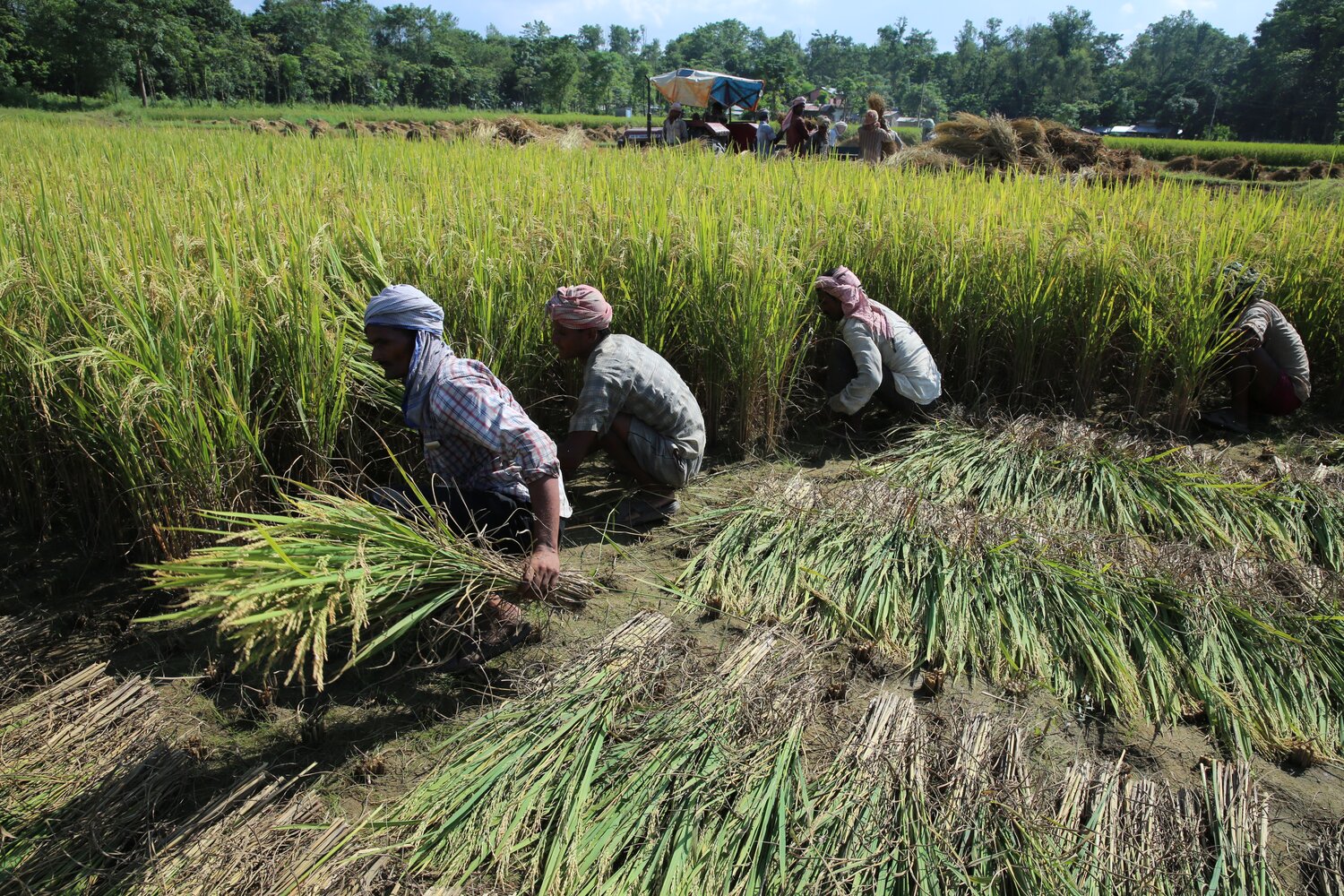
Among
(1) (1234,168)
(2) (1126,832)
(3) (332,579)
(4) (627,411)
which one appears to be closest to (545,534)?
(3) (332,579)

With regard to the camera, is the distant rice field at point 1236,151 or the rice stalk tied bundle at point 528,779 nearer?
the rice stalk tied bundle at point 528,779

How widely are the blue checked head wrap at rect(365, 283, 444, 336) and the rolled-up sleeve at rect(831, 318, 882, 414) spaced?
7.11ft

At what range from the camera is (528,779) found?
1.79m

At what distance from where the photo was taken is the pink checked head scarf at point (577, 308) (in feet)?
9.56

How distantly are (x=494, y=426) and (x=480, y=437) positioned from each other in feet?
0.16

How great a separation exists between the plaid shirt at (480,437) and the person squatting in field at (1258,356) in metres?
3.74

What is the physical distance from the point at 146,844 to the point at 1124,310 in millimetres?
4465

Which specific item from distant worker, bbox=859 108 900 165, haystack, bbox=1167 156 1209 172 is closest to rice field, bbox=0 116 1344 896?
distant worker, bbox=859 108 900 165

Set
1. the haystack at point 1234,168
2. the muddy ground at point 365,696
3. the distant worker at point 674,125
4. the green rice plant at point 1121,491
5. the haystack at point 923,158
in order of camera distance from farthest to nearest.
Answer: the haystack at point 1234,168 → the distant worker at point 674,125 → the haystack at point 923,158 → the green rice plant at point 1121,491 → the muddy ground at point 365,696

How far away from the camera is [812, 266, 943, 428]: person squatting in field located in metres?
3.84

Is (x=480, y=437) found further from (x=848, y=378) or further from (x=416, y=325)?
(x=848, y=378)

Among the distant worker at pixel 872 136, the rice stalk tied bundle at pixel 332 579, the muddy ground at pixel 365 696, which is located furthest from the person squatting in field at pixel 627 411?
the distant worker at pixel 872 136

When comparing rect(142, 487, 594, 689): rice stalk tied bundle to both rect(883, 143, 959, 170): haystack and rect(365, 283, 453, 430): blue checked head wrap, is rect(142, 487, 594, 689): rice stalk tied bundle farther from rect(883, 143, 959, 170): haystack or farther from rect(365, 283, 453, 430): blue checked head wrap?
rect(883, 143, 959, 170): haystack

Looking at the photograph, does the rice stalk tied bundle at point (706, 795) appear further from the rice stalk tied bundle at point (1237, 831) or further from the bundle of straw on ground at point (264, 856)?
the rice stalk tied bundle at point (1237, 831)
